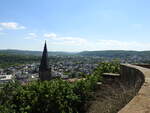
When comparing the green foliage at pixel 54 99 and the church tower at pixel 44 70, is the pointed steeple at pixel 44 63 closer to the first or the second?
the church tower at pixel 44 70

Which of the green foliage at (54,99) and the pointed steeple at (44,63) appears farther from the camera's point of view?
the pointed steeple at (44,63)

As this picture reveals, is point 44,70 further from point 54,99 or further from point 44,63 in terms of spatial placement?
point 54,99

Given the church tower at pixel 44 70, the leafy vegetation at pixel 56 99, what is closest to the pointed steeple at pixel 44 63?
the church tower at pixel 44 70

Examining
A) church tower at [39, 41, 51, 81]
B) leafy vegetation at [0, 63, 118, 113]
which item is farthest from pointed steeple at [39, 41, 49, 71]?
leafy vegetation at [0, 63, 118, 113]

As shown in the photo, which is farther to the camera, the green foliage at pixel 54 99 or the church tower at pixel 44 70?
the church tower at pixel 44 70

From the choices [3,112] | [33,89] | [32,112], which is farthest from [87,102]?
[3,112]

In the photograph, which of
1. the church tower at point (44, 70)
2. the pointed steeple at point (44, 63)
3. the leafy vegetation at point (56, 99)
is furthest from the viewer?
the pointed steeple at point (44, 63)

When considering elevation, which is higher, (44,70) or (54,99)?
(54,99)

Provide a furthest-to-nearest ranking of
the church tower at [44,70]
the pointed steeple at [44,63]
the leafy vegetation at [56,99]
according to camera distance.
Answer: the pointed steeple at [44,63], the church tower at [44,70], the leafy vegetation at [56,99]

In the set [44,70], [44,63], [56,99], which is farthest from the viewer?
[44,63]

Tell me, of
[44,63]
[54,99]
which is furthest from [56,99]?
[44,63]

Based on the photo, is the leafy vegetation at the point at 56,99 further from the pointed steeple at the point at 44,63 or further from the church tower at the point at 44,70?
the pointed steeple at the point at 44,63

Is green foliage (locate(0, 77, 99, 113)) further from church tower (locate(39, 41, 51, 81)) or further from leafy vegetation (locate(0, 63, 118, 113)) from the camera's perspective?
church tower (locate(39, 41, 51, 81))

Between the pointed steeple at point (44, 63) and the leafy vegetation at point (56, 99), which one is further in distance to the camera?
the pointed steeple at point (44, 63)
